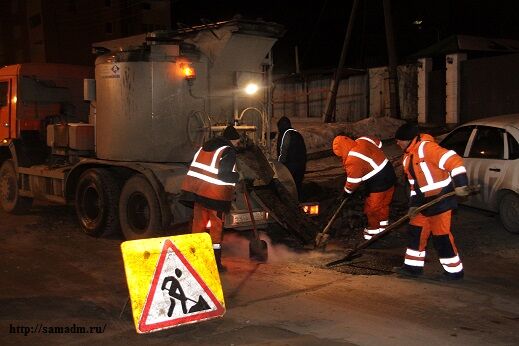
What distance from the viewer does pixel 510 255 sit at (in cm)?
787

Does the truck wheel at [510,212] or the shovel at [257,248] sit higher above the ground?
the truck wheel at [510,212]

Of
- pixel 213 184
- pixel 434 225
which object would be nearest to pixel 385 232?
pixel 434 225

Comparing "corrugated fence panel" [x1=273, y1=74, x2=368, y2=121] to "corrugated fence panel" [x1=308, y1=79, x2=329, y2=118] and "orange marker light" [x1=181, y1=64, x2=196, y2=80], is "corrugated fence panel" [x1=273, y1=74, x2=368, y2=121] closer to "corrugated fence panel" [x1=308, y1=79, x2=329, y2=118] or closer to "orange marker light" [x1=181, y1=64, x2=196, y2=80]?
"corrugated fence panel" [x1=308, y1=79, x2=329, y2=118]

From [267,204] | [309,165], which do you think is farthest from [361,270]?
[309,165]

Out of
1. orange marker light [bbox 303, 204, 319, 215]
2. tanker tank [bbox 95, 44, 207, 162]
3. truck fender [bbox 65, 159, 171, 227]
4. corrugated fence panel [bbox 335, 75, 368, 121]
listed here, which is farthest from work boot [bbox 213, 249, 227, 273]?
corrugated fence panel [bbox 335, 75, 368, 121]

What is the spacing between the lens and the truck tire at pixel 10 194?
11625 millimetres

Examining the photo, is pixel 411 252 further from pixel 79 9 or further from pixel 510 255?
pixel 79 9

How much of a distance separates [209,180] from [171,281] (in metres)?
2.15

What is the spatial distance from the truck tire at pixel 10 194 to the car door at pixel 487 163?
8.12m

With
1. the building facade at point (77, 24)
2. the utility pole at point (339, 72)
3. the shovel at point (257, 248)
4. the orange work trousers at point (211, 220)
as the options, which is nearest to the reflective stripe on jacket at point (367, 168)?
the shovel at point (257, 248)

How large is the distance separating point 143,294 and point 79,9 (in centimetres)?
4450

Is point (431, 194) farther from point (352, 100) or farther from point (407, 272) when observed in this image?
point (352, 100)

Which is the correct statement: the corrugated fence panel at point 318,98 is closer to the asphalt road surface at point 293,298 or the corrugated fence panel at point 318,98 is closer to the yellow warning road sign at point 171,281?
the asphalt road surface at point 293,298

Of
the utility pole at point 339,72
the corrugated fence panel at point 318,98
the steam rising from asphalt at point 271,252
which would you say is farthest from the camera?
the corrugated fence panel at point 318,98
